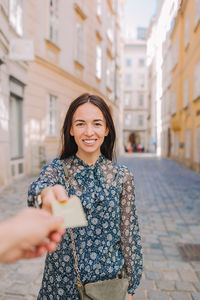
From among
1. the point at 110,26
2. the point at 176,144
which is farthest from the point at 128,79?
the point at 176,144

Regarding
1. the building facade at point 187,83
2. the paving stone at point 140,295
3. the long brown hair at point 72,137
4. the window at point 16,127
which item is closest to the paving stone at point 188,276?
the paving stone at point 140,295

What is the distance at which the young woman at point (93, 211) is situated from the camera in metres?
1.51

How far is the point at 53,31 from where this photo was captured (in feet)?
40.3

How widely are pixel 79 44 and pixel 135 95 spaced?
37.7 meters

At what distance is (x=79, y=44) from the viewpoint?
15.2m

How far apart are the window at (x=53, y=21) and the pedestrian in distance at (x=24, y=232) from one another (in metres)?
12.2

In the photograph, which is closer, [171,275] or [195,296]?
[195,296]

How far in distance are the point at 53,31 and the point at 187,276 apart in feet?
37.3

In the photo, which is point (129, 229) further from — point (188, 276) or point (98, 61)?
point (98, 61)

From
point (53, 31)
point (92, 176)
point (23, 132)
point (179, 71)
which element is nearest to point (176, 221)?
point (92, 176)

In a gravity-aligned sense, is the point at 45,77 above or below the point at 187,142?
above

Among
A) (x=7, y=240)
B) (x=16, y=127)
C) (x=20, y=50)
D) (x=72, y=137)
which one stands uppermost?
(x=20, y=50)

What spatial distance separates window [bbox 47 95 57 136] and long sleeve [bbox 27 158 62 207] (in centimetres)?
1091

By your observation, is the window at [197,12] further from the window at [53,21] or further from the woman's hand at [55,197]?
the woman's hand at [55,197]
